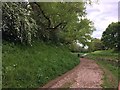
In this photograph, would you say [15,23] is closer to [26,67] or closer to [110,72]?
[26,67]

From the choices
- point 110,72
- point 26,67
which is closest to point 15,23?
point 26,67

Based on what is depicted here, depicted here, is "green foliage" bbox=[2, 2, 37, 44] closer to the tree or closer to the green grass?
the green grass

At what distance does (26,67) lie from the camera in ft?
46.4

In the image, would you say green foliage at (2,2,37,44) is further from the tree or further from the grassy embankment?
the tree

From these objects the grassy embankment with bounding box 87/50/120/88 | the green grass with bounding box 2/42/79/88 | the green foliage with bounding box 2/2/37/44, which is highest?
the green foliage with bounding box 2/2/37/44

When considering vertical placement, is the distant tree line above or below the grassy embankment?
above

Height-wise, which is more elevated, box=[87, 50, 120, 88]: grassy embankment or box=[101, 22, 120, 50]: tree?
box=[101, 22, 120, 50]: tree

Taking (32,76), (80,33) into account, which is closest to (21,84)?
(32,76)

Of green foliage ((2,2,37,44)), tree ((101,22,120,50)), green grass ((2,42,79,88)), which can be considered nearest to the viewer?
green grass ((2,42,79,88))

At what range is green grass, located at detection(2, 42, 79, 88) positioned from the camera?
12398mm

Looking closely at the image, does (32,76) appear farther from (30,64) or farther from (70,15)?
(70,15)

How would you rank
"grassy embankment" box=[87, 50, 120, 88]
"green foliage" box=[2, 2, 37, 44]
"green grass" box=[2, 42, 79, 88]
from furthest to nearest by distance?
"green foliage" box=[2, 2, 37, 44] < "grassy embankment" box=[87, 50, 120, 88] < "green grass" box=[2, 42, 79, 88]

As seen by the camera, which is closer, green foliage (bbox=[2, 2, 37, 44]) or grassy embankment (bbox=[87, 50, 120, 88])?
grassy embankment (bbox=[87, 50, 120, 88])

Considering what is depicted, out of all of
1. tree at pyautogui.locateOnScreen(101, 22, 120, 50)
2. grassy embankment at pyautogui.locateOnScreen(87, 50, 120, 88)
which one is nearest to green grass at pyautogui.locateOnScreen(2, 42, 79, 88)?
grassy embankment at pyautogui.locateOnScreen(87, 50, 120, 88)
